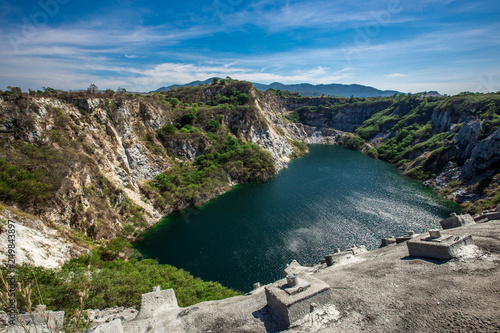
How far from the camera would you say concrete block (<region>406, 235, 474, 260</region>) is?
362 inches

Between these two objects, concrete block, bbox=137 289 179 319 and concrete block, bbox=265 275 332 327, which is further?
concrete block, bbox=137 289 179 319

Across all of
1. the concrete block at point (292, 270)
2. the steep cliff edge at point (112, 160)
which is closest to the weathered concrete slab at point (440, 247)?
the concrete block at point (292, 270)

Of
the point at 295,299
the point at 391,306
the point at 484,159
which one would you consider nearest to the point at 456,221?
the point at 391,306

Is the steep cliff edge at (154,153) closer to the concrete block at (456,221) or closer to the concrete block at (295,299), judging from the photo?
the concrete block at (295,299)

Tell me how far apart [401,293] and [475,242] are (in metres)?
4.61

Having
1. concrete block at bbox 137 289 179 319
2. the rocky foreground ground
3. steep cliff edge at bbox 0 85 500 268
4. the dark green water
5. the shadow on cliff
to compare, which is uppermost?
steep cliff edge at bbox 0 85 500 268

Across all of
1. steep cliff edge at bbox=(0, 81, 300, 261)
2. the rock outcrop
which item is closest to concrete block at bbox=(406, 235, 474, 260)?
steep cliff edge at bbox=(0, 81, 300, 261)

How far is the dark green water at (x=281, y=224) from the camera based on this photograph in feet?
92.7

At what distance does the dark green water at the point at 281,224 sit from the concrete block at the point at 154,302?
1492cm

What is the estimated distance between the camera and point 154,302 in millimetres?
10742

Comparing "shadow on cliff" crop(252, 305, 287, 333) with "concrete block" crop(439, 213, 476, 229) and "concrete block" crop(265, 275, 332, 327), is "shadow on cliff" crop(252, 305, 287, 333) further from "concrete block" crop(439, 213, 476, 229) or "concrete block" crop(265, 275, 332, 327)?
"concrete block" crop(439, 213, 476, 229)

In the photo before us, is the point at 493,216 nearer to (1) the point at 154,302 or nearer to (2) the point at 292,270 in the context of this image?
(2) the point at 292,270

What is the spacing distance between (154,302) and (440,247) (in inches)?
459

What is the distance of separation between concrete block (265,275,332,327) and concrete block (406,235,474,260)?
4541 millimetres
